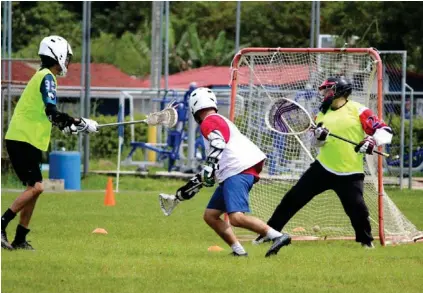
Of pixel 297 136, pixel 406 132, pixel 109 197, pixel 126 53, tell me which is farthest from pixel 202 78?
pixel 297 136

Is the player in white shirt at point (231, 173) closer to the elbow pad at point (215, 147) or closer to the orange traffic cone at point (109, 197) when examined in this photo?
the elbow pad at point (215, 147)

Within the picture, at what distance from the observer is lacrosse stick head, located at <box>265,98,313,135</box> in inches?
577

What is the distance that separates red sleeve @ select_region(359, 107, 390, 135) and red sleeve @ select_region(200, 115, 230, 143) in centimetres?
235

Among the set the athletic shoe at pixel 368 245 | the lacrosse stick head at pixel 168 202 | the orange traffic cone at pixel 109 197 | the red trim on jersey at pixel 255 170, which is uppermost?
the red trim on jersey at pixel 255 170

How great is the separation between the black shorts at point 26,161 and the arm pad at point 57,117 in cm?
40

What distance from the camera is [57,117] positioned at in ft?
42.7

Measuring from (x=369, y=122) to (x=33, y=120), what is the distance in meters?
3.70

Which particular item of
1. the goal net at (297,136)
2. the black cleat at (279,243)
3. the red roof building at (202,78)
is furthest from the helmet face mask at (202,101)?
the red roof building at (202,78)

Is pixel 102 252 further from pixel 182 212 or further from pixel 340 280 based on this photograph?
pixel 182 212

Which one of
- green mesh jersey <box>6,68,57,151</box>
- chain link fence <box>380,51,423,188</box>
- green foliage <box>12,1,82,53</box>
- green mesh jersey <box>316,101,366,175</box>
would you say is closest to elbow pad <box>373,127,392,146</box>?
green mesh jersey <box>316,101,366,175</box>

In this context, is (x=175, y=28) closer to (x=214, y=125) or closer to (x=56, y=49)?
(x=56, y=49)

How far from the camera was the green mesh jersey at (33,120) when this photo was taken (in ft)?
43.4

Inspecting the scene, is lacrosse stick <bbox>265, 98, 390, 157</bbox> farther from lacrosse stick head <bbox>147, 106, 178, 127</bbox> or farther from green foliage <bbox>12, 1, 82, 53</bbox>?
green foliage <bbox>12, 1, 82, 53</bbox>

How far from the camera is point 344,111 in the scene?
1469cm
